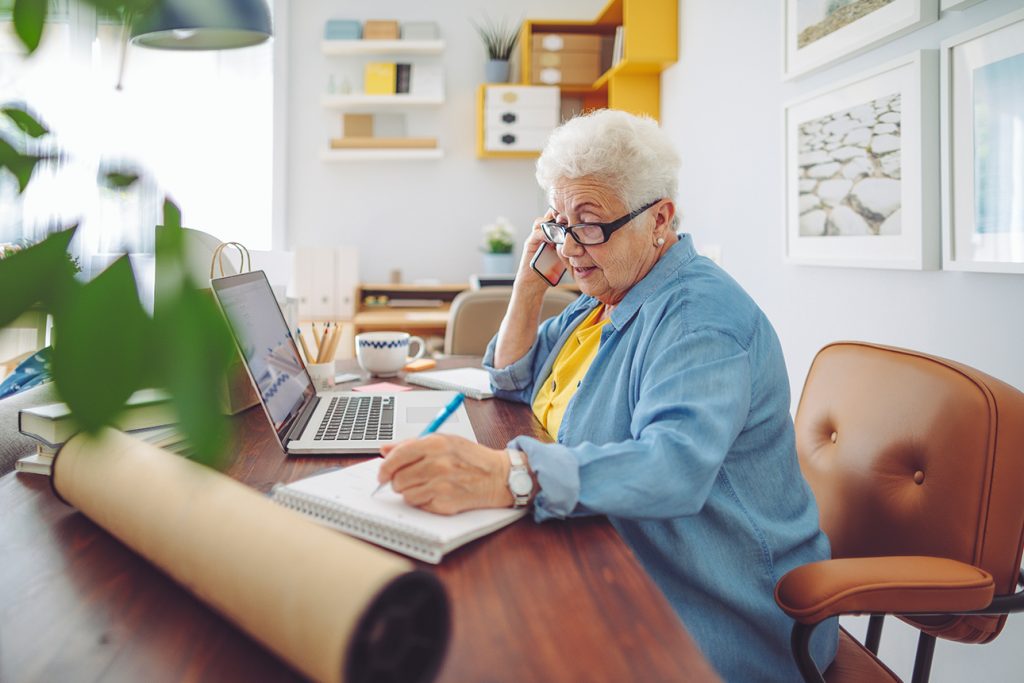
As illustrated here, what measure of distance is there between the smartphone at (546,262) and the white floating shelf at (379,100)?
2.75 m

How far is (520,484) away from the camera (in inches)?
33.9

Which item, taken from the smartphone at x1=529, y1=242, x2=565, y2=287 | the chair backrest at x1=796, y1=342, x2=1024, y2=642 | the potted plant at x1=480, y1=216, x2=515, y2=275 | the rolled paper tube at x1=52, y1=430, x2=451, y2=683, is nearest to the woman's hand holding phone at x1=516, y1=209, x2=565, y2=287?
the smartphone at x1=529, y1=242, x2=565, y2=287

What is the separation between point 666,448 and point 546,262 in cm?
86

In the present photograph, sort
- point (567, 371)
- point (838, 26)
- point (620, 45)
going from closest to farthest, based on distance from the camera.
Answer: point (567, 371) → point (838, 26) → point (620, 45)

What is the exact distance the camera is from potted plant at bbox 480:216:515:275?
4.13 meters

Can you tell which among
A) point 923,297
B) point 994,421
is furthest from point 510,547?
point 923,297

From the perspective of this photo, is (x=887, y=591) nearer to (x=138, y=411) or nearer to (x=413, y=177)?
(x=138, y=411)

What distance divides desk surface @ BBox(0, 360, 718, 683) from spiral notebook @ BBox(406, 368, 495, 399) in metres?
0.78

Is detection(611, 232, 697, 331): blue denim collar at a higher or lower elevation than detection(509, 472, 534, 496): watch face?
higher

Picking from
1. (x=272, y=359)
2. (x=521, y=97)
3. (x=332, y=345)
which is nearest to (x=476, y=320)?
(x=332, y=345)

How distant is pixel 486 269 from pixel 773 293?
1.97 m

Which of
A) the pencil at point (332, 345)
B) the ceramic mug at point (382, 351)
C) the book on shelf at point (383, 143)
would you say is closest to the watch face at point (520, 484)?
the pencil at point (332, 345)

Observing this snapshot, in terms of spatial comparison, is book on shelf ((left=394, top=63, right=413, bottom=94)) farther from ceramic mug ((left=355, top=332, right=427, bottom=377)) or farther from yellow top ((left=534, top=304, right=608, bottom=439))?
yellow top ((left=534, top=304, right=608, bottom=439))

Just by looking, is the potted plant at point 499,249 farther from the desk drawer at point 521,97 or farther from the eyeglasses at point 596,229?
the eyeglasses at point 596,229
